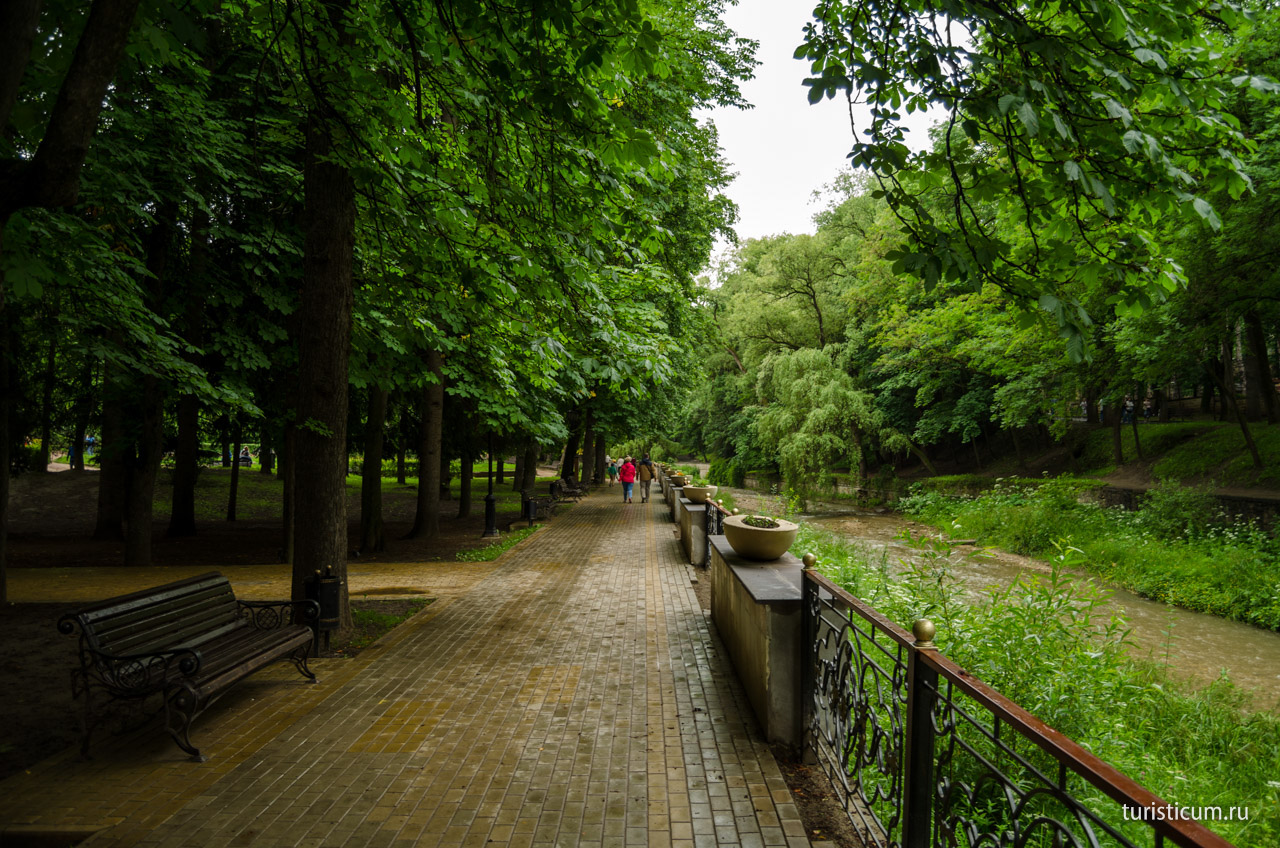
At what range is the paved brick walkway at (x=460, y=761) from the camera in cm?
341

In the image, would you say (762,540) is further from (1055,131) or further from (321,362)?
(321,362)

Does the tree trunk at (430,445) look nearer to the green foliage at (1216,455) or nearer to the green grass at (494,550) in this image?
the green grass at (494,550)

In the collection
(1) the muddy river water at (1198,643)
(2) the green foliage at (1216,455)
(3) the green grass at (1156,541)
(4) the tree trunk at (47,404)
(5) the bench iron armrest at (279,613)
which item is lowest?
(1) the muddy river water at (1198,643)

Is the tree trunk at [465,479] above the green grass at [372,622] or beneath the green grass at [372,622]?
above

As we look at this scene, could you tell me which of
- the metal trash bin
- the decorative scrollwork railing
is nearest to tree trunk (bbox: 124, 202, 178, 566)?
the metal trash bin

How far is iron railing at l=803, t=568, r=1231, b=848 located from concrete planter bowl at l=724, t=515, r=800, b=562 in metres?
1.61

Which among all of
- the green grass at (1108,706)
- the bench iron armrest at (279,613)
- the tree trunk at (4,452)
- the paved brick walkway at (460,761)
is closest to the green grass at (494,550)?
→ the paved brick walkway at (460,761)

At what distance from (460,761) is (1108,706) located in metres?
4.94

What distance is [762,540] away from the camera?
231 inches

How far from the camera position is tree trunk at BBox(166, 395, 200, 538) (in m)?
13.1

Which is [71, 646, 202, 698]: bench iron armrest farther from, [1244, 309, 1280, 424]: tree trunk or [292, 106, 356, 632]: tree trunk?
[1244, 309, 1280, 424]: tree trunk

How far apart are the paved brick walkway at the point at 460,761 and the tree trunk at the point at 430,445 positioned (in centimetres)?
701

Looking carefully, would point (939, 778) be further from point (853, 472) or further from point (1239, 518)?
point (853, 472)

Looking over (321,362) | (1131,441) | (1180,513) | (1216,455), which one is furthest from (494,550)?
(1131,441)
